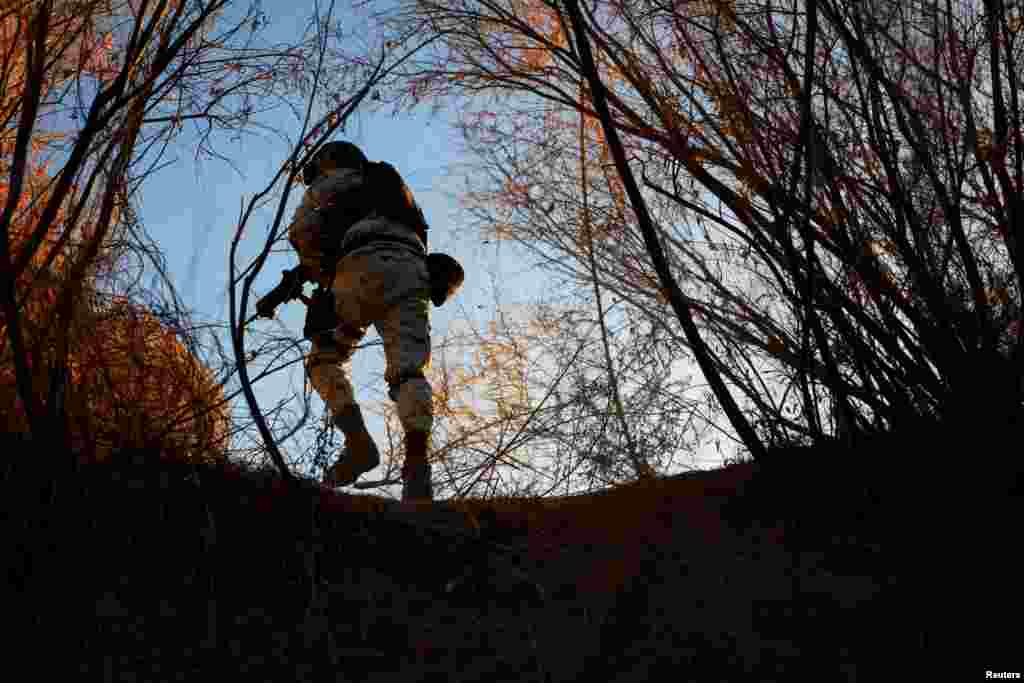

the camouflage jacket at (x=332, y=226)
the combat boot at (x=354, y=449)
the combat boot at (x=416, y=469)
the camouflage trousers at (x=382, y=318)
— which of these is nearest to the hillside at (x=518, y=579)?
the combat boot at (x=416, y=469)

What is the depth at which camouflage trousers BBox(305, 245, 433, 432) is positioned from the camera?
3584mm

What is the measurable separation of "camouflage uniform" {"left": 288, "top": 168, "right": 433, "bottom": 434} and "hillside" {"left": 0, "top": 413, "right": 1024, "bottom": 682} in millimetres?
1364

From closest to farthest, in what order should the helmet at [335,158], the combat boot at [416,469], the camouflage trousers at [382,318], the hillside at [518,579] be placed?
the hillside at [518,579] < the combat boot at [416,469] < the camouflage trousers at [382,318] < the helmet at [335,158]

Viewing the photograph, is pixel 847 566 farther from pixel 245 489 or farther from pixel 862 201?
pixel 245 489

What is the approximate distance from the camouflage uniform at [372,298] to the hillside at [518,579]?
4.48ft

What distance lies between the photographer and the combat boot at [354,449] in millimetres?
3439

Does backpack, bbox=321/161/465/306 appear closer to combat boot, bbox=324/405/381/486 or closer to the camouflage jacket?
the camouflage jacket

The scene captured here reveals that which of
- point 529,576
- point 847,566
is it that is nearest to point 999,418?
point 847,566

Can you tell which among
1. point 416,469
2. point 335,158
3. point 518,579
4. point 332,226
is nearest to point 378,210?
point 332,226

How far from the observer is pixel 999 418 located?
188cm

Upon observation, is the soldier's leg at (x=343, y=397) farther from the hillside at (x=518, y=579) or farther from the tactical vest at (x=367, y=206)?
the hillside at (x=518, y=579)

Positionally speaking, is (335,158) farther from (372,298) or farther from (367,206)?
(372,298)

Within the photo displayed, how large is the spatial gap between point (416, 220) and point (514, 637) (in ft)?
8.43

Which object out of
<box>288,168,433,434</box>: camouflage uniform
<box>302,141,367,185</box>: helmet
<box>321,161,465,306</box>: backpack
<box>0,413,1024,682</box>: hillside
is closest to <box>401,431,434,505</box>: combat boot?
<box>288,168,433,434</box>: camouflage uniform
